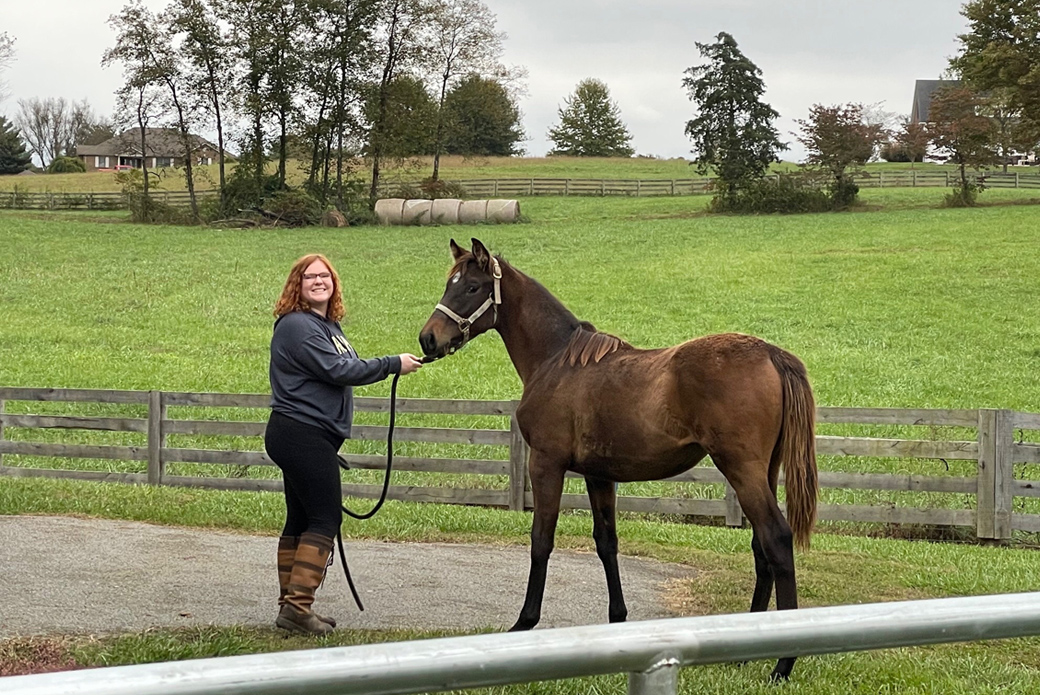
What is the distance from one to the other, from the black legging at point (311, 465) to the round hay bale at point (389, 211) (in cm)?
3624

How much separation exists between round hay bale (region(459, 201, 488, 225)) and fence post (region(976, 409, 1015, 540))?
1264 inches

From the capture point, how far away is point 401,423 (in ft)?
47.0

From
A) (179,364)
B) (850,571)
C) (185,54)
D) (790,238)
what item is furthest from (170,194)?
(850,571)

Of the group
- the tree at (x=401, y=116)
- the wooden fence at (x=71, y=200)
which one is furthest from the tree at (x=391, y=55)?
the wooden fence at (x=71, y=200)

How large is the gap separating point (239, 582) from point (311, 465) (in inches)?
80.2

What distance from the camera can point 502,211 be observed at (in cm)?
4075

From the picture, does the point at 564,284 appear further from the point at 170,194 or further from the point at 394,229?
the point at 170,194

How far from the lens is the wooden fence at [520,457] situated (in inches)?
391

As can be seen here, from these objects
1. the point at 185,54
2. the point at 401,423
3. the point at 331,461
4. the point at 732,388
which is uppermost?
the point at 185,54

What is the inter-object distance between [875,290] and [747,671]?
833 inches

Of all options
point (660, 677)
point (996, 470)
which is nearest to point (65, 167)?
point (996, 470)

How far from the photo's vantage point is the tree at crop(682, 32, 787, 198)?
42.7 m

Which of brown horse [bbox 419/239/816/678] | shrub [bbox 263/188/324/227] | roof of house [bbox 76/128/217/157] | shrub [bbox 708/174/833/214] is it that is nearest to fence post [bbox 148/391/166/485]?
brown horse [bbox 419/239/816/678]

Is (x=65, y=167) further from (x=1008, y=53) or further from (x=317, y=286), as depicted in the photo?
(x=317, y=286)
